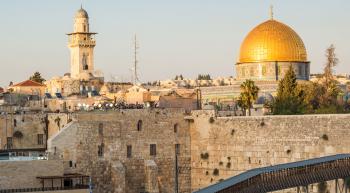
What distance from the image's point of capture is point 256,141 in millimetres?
45156

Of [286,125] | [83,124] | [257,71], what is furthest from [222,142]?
[257,71]

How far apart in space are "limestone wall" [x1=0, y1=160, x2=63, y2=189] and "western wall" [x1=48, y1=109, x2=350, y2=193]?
1.18 m

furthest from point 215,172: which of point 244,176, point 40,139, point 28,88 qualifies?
point 28,88

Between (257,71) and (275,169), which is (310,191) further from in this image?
(257,71)

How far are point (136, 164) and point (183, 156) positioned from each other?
2.86 metres

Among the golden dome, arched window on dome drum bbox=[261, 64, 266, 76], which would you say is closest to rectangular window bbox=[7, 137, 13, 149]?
the golden dome

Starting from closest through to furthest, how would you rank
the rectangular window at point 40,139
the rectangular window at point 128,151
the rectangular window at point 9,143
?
the rectangular window at point 128,151, the rectangular window at point 9,143, the rectangular window at point 40,139

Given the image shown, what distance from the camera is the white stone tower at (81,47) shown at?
80062 millimetres

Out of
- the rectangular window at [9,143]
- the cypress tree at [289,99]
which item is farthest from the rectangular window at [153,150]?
the cypress tree at [289,99]

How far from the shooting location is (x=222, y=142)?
46.8 metres

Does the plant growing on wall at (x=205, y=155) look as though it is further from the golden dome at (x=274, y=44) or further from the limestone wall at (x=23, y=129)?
the golden dome at (x=274, y=44)

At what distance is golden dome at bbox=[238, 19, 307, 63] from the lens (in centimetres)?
6819

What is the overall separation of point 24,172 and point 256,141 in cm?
1150

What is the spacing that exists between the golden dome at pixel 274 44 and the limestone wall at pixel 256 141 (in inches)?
847
